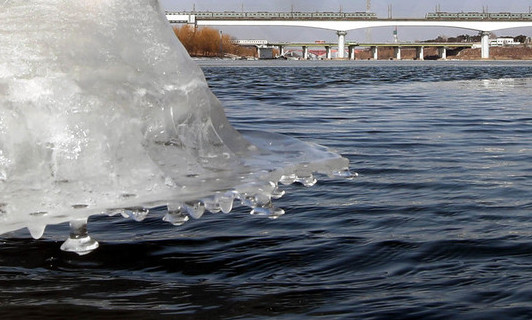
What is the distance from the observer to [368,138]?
9078 millimetres

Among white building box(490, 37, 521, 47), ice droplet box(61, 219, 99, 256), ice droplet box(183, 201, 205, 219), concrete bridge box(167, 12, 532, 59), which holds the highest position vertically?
concrete bridge box(167, 12, 532, 59)

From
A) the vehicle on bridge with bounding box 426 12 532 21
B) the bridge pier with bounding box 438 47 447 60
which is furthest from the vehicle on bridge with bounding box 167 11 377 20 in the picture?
the bridge pier with bounding box 438 47 447 60

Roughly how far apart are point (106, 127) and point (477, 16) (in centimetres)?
13024

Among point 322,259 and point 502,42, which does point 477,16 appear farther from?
point 322,259

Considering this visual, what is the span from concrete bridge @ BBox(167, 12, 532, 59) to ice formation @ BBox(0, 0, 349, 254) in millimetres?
110142

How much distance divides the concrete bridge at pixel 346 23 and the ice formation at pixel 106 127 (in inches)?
4336

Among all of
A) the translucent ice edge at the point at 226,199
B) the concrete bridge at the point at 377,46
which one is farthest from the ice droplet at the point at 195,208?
the concrete bridge at the point at 377,46

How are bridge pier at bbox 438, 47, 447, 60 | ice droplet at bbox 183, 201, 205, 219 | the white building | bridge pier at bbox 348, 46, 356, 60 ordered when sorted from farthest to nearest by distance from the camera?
the white building
bridge pier at bbox 438, 47, 447, 60
bridge pier at bbox 348, 46, 356, 60
ice droplet at bbox 183, 201, 205, 219

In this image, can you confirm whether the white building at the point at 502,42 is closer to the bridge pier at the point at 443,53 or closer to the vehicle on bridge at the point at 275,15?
the bridge pier at the point at 443,53

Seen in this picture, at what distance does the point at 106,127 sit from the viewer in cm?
310

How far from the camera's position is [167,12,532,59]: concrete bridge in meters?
114

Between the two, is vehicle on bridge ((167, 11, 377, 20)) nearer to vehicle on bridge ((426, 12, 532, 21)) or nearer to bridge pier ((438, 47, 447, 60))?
vehicle on bridge ((426, 12, 532, 21))

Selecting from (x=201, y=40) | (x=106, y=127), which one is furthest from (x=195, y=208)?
(x=201, y=40)

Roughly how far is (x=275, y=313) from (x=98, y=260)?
3.90ft
